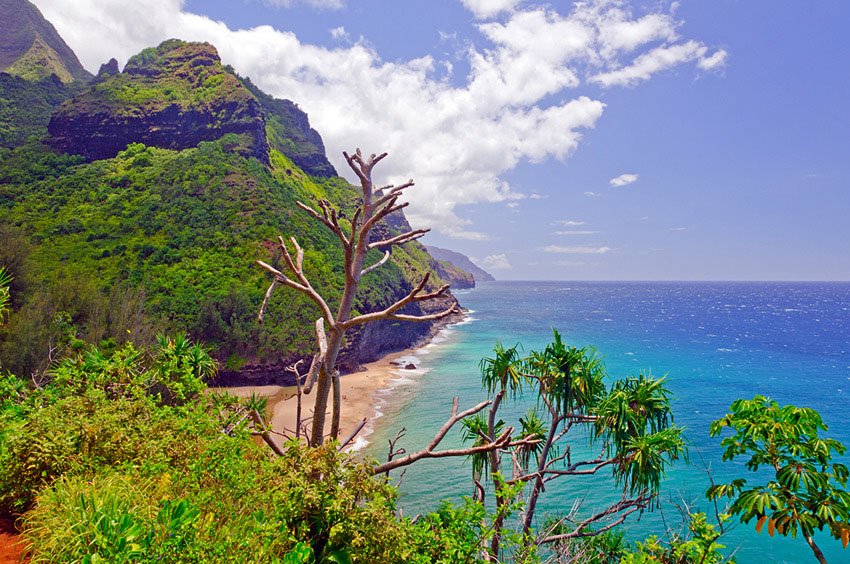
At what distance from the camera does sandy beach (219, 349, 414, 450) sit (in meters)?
31.1

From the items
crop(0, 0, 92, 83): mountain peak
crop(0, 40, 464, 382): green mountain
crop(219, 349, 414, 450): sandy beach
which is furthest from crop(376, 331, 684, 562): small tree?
crop(0, 0, 92, 83): mountain peak

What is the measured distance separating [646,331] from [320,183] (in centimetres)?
7652

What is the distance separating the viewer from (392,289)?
68562mm

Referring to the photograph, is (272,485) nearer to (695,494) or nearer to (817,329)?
(695,494)

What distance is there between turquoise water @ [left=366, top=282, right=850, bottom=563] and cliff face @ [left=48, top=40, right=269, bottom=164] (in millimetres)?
52102

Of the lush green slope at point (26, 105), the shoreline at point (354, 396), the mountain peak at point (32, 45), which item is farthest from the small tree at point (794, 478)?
the mountain peak at point (32, 45)

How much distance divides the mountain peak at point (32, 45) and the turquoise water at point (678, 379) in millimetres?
129000

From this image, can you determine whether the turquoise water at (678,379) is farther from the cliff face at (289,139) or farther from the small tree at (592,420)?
the cliff face at (289,139)

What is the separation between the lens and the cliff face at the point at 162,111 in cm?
6400

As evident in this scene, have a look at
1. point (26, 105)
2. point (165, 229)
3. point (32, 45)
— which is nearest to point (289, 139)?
point (26, 105)

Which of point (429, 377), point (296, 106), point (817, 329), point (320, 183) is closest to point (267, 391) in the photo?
point (429, 377)

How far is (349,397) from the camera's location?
39281 mm

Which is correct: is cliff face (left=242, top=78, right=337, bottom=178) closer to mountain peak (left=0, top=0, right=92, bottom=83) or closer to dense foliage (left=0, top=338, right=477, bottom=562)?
mountain peak (left=0, top=0, right=92, bottom=83)

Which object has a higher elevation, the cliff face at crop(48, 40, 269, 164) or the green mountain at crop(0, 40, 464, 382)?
the cliff face at crop(48, 40, 269, 164)
